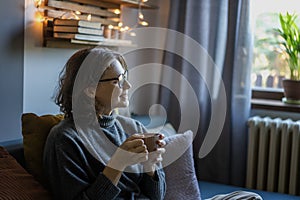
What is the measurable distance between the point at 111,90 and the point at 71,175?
0.36 meters

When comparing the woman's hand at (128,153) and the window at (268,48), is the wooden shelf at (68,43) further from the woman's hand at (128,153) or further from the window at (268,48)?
the window at (268,48)

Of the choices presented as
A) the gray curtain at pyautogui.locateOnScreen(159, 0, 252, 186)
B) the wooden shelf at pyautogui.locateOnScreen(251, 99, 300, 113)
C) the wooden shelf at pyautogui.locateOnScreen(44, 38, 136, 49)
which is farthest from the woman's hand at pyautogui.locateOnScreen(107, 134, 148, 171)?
the wooden shelf at pyautogui.locateOnScreen(251, 99, 300, 113)

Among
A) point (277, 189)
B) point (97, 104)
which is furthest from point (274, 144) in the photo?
point (97, 104)

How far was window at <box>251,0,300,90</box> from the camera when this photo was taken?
297cm

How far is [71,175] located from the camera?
153 cm

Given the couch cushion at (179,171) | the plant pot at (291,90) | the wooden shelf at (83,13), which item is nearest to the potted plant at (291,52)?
the plant pot at (291,90)

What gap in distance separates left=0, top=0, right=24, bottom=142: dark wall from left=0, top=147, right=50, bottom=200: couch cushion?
388 mm

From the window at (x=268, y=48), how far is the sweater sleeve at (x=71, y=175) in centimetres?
176

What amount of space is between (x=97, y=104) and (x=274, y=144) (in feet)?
4.58

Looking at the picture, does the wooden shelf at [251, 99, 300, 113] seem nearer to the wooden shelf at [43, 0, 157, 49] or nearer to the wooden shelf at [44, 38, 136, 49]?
the wooden shelf at [43, 0, 157, 49]

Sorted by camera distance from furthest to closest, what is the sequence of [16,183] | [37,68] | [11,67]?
[37,68] < [11,67] < [16,183]

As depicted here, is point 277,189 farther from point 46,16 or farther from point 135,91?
point 46,16

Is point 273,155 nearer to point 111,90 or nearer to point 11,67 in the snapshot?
point 111,90

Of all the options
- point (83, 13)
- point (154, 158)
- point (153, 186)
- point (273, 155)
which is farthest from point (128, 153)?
point (273, 155)
